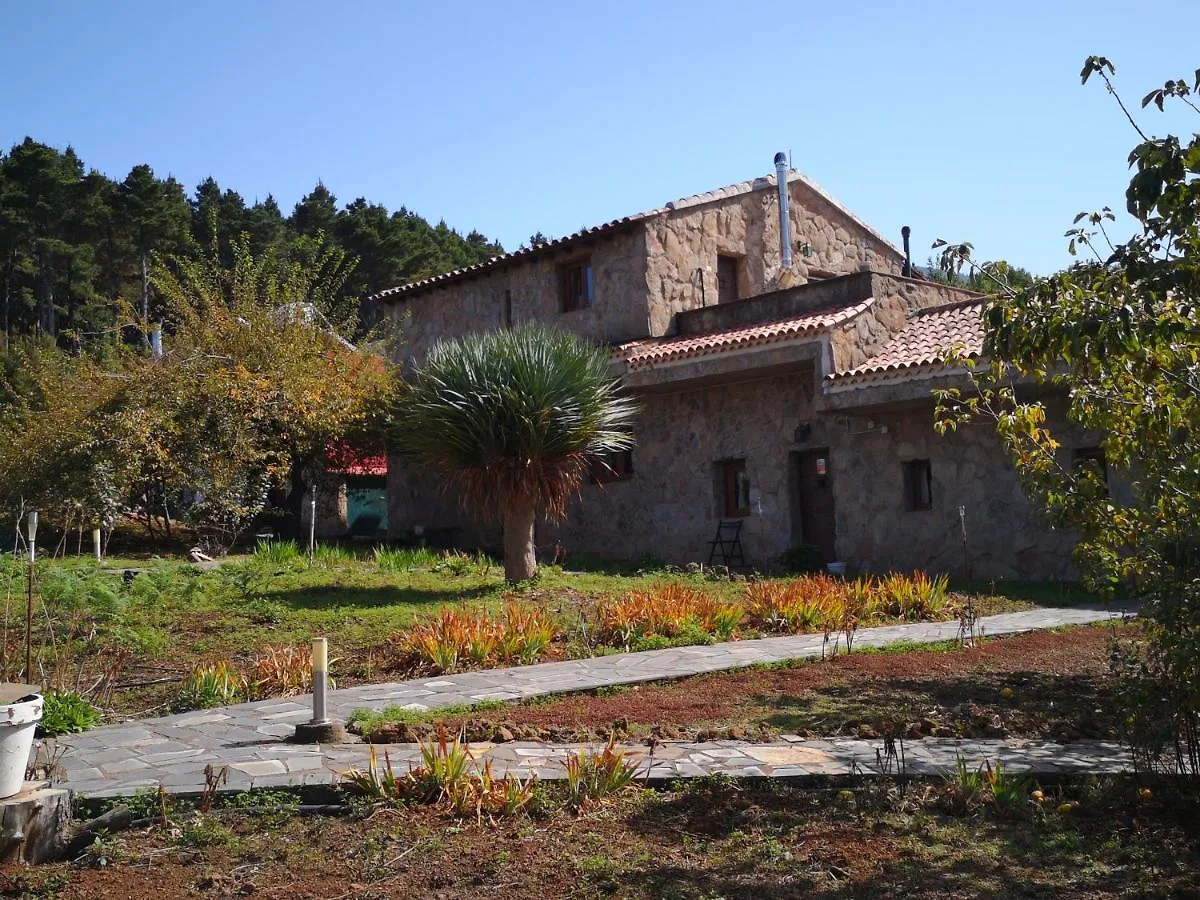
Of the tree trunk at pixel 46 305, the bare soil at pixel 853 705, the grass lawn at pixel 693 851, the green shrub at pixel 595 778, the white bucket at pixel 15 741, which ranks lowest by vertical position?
the grass lawn at pixel 693 851

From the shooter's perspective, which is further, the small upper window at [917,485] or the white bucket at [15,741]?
the small upper window at [917,485]

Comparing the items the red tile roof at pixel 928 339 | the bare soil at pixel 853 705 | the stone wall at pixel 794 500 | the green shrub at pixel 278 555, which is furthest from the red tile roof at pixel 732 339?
the bare soil at pixel 853 705

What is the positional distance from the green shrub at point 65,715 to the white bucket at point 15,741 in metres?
2.62

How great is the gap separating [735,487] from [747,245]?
5512 mm

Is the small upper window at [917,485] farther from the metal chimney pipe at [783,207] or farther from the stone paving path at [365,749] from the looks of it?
the stone paving path at [365,749]

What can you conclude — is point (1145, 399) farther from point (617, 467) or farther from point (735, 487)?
point (617, 467)

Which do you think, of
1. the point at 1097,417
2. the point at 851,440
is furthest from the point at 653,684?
the point at 851,440

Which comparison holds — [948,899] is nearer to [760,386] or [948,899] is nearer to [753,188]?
[760,386]

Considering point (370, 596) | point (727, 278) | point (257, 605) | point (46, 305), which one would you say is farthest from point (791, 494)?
point (46, 305)

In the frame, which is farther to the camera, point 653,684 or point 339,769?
point 653,684

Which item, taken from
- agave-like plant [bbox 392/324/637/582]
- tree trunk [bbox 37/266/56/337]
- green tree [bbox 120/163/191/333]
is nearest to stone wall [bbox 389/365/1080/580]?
agave-like plant [bbox 392/324/637/582]

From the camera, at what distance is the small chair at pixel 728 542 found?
19281 millimetres

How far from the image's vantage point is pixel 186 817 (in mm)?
5496

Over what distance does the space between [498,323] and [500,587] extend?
1039 centimetres
